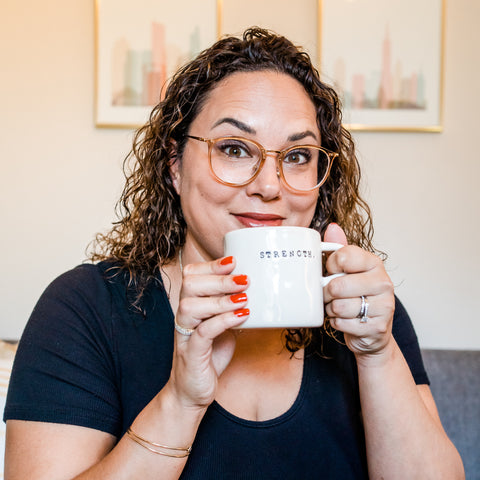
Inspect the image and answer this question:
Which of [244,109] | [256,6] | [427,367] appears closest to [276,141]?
[244,109]

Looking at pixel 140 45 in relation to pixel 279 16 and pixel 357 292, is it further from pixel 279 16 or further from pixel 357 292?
pixel 357 292

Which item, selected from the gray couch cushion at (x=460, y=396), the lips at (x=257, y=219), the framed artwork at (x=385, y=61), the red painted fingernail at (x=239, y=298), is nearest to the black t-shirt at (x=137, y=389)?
the lips at (x=257, y=219)

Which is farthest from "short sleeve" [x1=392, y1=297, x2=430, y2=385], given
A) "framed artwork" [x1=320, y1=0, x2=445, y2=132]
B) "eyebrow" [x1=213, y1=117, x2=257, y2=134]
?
"framed artwork" [x1=320, y1=0, x2=445, y2=132]

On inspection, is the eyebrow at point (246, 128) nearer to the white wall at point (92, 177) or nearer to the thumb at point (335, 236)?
the thumb at point (335, 236)

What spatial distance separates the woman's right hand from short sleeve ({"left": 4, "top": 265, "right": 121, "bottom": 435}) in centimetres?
23

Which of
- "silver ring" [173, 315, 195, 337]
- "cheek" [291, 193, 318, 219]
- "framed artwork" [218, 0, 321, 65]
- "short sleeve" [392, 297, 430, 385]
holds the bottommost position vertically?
"short sleeve" [392, 297, 430, 385]

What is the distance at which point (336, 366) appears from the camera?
108 centimetres

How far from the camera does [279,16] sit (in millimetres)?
1967

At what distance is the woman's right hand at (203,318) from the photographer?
0.67 meters

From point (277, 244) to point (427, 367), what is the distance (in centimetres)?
119

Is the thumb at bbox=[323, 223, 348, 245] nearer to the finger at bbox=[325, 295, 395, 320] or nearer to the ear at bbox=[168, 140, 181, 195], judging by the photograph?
the finger at bbox=[325, 295, 395, 320]

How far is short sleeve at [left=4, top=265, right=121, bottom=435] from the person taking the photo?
85 centimetres

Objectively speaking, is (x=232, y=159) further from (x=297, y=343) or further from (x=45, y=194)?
(x=45, y=194)

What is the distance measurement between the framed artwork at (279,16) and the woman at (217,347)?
0.83 m
